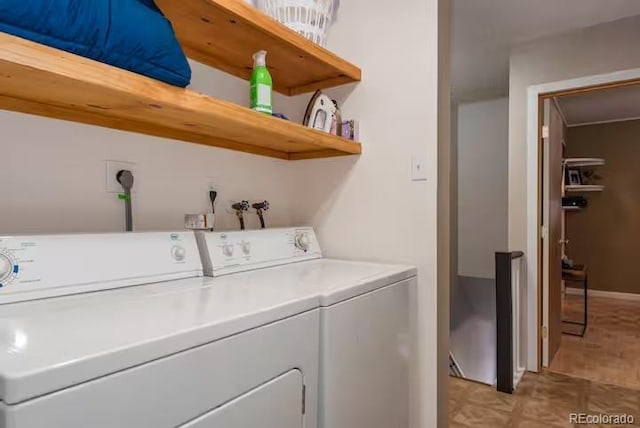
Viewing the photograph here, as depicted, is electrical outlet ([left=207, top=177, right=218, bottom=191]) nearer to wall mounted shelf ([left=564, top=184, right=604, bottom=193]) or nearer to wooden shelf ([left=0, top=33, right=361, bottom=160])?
wooden shelf ([left=0, top=33, right=361, bottom=160])

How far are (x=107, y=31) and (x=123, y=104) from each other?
230 mm

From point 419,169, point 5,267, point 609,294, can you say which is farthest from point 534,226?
point 609,294

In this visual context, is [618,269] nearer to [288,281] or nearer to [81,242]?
[288,281]

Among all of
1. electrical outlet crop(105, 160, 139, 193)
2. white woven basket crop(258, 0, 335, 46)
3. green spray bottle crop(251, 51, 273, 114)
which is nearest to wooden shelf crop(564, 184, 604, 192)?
white woven basket crop(258, 0, 335, 46)

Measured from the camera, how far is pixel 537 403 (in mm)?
2500

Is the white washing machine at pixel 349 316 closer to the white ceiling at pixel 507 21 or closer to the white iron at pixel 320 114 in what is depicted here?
the white iron at pixel 320 114

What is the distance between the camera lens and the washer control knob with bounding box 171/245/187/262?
1.24 meters

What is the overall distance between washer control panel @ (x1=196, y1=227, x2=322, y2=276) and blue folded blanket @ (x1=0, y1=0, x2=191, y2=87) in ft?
1.79

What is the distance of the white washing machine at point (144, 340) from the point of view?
56 centimetres

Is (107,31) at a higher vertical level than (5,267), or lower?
higher

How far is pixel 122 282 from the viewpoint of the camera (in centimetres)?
108

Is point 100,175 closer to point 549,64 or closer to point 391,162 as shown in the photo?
point 391,162

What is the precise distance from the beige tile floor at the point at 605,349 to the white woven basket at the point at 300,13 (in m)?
3.04

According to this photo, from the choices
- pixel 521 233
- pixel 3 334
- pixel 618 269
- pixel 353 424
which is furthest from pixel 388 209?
pixel 618 269
